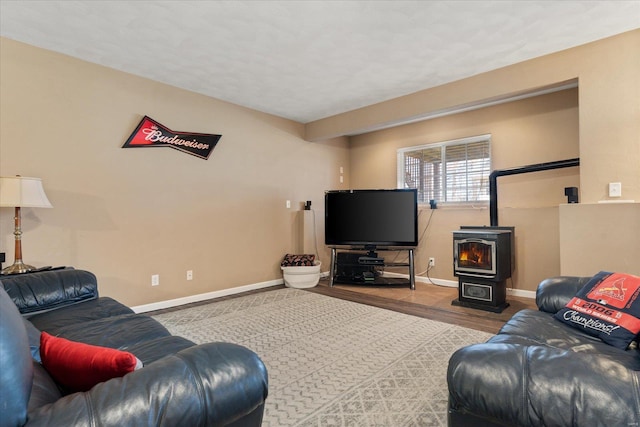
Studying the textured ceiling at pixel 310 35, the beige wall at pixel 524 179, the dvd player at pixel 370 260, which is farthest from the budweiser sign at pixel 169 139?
the beige wall at pixel 524 179

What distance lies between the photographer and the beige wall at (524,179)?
13.0 ft

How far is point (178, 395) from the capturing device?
813 mm

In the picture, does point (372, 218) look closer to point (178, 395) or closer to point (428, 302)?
point (428, 302)

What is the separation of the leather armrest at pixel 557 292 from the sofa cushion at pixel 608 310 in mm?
86

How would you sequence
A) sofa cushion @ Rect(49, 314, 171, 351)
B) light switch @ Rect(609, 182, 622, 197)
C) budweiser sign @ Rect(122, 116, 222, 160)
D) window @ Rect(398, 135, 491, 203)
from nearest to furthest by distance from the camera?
sofa cushion @ Rect(49, 314, 171, 351), light switch @ Rect(609, 182, 622, 197), budweiser sign @ Rect(122, 116, 222, 160), window @ Rect(398, 135, 491, 203)

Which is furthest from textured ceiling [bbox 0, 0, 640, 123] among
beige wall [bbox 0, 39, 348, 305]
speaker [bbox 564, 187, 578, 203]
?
speaker [bbox 564, 187, 578, 203]

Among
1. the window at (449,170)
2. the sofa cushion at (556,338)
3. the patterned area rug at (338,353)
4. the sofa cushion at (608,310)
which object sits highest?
the window at (449,170)

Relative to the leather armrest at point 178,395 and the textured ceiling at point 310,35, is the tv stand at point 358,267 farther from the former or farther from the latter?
the leather armrest at point 178,395

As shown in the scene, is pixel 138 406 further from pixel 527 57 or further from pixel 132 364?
pixel 527 57

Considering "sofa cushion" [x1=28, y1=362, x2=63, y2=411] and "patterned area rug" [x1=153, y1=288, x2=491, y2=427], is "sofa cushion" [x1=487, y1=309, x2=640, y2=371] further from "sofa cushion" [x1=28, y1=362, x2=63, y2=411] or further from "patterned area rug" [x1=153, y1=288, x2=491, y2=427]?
"sofa cushion" [x1=28, y1=362, x2=63, y2=411]

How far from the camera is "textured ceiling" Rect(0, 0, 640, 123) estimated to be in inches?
95.5

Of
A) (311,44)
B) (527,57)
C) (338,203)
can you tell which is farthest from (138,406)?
(338,203)

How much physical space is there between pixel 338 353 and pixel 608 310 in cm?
165

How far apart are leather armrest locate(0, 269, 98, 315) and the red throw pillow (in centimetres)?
133
